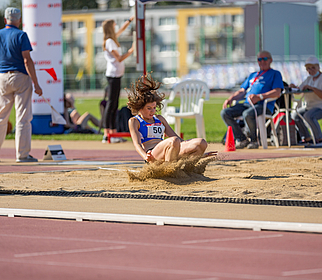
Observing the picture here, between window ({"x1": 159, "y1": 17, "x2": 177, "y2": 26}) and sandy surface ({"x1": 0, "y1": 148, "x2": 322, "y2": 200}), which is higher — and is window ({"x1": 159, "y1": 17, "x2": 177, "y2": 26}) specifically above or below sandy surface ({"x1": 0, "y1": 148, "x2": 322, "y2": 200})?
above

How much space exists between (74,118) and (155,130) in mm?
8751

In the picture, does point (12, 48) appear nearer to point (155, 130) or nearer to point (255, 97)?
point (155, 130)

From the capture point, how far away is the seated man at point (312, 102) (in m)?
10.2

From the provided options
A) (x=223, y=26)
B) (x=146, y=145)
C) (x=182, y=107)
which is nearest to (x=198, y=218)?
(x=146, y=145)

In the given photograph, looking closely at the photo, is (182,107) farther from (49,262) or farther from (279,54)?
(279,54)

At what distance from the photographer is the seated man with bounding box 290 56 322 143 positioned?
10.2m

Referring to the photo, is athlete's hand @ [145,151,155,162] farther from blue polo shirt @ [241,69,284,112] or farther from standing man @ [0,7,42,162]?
blue polo shirt @ [241,69,284,112]

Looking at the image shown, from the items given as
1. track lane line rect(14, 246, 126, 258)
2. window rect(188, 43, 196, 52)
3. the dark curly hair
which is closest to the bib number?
the dark curly hair

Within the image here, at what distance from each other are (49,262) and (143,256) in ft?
1.87

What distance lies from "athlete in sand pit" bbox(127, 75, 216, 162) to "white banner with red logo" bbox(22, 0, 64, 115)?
8339mm

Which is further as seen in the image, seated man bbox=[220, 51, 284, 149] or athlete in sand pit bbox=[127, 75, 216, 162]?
seated man bbox=[220, 51, 284, 149]

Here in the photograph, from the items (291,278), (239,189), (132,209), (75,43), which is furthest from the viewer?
(75,43)

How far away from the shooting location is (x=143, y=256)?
3395 mm

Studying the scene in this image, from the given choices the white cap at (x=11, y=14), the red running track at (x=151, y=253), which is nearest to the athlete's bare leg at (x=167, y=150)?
the red running track at (x=151, y=253)
